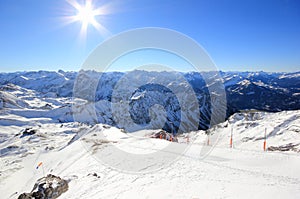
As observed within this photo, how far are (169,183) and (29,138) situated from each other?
94219 millimetres

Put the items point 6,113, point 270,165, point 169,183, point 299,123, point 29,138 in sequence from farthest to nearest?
point 6,113
point 29,138
point 299,123
point 270,165
point 169,183

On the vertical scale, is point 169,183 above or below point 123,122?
above

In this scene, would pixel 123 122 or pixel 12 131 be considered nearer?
pixel 12 131

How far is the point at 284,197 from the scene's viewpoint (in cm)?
1070

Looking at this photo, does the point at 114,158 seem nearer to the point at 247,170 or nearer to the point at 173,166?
the point at 173,166

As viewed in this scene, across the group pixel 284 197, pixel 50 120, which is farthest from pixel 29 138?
pixel 284 197

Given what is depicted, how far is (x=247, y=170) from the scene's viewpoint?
1505 centimetres

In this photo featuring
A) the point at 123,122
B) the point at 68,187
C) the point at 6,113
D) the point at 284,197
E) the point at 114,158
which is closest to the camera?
the point at 284,197

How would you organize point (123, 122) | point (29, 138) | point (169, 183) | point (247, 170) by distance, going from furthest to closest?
point (123, 122) < point (29, 138) < point (247, 170) < point (169, 183)

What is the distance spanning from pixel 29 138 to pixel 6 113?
91.9 metres

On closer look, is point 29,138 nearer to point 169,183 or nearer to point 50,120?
point 50,120

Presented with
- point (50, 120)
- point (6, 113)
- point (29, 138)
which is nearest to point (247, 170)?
point (29, 138)

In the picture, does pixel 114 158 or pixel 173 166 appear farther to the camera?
pixel 114 158

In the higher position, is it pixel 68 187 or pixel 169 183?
pixel 169 183
